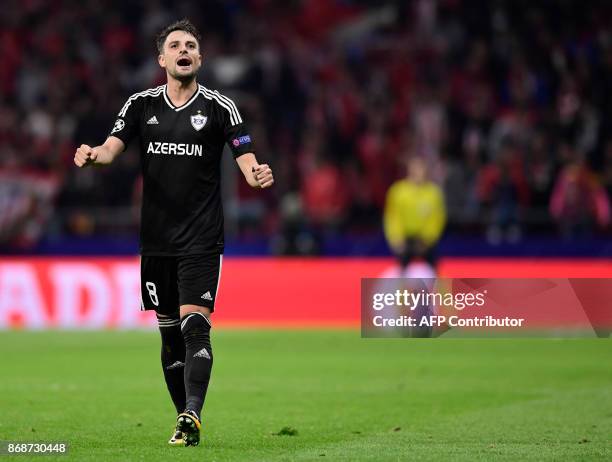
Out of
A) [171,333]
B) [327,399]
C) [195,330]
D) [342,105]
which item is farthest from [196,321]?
[342,105]

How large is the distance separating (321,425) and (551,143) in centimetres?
1252

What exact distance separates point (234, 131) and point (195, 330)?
1.21 meters

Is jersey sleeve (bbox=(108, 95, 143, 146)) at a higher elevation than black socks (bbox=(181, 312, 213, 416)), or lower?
higher

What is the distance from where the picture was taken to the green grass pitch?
304 inches

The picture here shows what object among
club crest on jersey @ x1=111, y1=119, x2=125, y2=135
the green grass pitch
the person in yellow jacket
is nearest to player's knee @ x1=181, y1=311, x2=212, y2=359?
the green grass pitch

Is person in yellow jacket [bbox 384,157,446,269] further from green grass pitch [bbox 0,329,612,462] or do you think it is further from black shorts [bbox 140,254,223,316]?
black shorts [bbox 140,254,223,316]

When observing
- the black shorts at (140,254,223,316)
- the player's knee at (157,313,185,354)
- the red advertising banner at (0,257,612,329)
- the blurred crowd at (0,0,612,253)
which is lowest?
the player's knee at (157,313,185,354)

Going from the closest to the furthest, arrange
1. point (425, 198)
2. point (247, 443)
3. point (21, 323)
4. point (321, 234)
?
point (247, 443)
point (425, 198)
point (21, 323)
point (321, 234)

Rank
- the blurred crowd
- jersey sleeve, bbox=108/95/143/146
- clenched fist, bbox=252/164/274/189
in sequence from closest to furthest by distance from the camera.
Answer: clenched fist, bbox=252/164/274/189
jersey sleeve, bbox=108/95/143/146
the blurred crowd

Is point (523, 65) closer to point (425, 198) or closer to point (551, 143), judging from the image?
point (551, 143)

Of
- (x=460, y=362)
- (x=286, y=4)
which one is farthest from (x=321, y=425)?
(x=286, y=4)

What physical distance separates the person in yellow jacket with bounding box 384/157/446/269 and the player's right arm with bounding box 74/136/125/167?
10574 millimetres

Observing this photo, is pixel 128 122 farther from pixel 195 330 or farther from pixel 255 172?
pixel 195 330

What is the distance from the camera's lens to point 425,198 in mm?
18312
